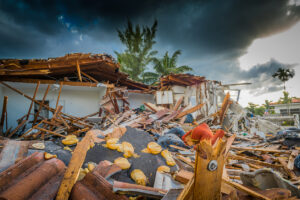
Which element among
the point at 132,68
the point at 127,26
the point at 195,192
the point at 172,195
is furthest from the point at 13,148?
the point at 127,26

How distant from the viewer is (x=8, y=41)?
15984mm

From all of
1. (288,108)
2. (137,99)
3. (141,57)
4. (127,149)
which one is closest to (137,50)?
(141,57)

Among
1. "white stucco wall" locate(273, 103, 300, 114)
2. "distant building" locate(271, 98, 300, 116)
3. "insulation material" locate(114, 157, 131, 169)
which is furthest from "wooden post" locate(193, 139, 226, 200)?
"white stucco wall" locate(273, 103, 300, 114)

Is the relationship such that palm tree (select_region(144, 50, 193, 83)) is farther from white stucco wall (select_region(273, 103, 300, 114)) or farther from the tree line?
white stucco wall (select_region(273, 103, 300, 114))

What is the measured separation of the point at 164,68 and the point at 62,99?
16362 mm

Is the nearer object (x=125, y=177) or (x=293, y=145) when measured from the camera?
(x=125, y=177)

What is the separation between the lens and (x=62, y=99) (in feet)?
31.3

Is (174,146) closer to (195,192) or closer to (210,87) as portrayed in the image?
(195,192)

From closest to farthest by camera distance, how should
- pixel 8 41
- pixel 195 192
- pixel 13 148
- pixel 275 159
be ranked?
pixel 195 192
pixel 13 148
pixel 275 159
pixel 8 41

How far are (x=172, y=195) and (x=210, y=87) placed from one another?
33.9 feet

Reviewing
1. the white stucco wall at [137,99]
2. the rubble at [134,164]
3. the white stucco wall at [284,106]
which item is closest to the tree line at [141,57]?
the white stucco wall at [137,99]

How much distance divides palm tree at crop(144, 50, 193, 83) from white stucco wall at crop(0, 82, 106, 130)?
12.3 m

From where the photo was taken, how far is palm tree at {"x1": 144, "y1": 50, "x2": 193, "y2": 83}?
21.7 meters

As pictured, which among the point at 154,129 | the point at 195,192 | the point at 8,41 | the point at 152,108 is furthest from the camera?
the point at 8,41
